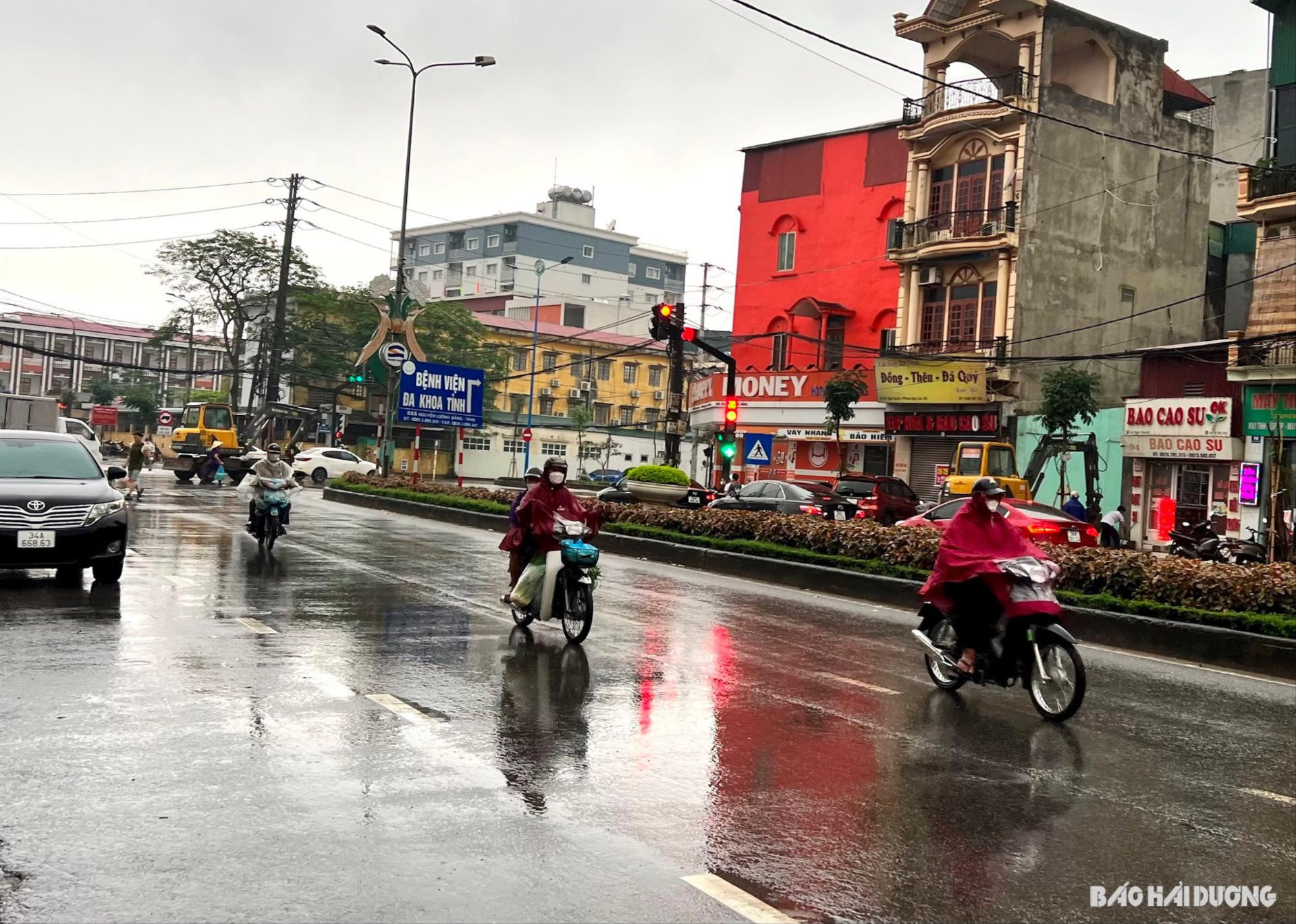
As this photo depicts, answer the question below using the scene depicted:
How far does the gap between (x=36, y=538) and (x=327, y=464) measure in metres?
41.4

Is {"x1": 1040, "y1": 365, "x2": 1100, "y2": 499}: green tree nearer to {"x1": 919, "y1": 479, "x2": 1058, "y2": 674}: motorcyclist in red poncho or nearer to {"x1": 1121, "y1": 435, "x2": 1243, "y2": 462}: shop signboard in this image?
{"x1": 1121, "y1": 435, "x2": 1243, "y2": 462}: shop signboard

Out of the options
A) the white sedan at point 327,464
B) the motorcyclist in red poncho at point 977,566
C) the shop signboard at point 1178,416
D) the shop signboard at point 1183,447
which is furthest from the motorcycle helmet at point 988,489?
the white sedan at point 327,464

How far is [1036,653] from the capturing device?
28.8 ft

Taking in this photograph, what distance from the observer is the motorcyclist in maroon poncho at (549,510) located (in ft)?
36.8

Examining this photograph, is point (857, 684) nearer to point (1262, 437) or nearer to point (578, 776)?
point (578, 776)

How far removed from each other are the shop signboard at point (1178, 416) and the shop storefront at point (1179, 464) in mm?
17

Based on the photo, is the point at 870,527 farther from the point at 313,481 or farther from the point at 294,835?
the point at 313,481

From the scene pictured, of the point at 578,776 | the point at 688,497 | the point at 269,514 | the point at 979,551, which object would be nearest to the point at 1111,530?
the point at 688,497

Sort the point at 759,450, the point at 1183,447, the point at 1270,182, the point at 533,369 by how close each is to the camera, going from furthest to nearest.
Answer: the point at 533,369, the point at 1183,447, the point at 1270,182, the point at 759,450

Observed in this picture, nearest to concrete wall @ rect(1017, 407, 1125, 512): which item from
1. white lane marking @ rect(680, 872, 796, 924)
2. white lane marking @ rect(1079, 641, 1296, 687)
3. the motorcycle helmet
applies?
white lane marking @ rect(1079, 641, 1296, 687)

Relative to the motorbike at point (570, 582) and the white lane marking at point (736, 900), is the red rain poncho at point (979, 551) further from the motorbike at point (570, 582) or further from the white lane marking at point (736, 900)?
the white lane marking at point (736, 900)

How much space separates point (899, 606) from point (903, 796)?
10232 millimetres

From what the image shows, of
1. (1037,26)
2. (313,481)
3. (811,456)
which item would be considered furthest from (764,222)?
(313,481)

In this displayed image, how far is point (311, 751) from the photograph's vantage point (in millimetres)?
6520
